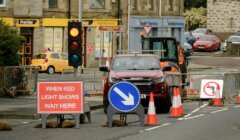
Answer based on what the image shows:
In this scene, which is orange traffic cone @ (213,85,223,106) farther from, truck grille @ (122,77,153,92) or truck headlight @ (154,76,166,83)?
truck grille @ (122,77,153,92)

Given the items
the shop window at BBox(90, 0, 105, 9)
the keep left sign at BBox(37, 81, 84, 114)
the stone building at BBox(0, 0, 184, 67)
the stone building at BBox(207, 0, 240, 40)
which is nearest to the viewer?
the keep left sign at BBox(37, 81, 84, 114)

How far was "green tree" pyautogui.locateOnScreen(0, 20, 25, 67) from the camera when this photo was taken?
1235 inches

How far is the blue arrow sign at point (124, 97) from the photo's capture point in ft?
65.7

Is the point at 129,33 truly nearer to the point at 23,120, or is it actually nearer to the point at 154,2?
the point at 154,2

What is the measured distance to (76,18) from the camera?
55.1m

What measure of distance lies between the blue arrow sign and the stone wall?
7347 cm

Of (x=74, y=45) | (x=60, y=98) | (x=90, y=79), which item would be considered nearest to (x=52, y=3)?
(x=90, y=79)

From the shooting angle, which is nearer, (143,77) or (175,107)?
(175,107)

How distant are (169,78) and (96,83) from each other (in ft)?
14.6

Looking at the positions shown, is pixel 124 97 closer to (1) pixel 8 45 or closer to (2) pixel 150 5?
(1) pixel 8 45

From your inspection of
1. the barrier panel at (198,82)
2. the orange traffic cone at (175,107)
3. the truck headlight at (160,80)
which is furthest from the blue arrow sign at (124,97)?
the barrier panel at (198,82)

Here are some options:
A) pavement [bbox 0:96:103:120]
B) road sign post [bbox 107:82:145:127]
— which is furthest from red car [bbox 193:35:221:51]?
road sign post [bbox 107:82:145:127]

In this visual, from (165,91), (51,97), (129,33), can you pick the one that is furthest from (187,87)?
(129,33)

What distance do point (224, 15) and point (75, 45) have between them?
72.1 metres
